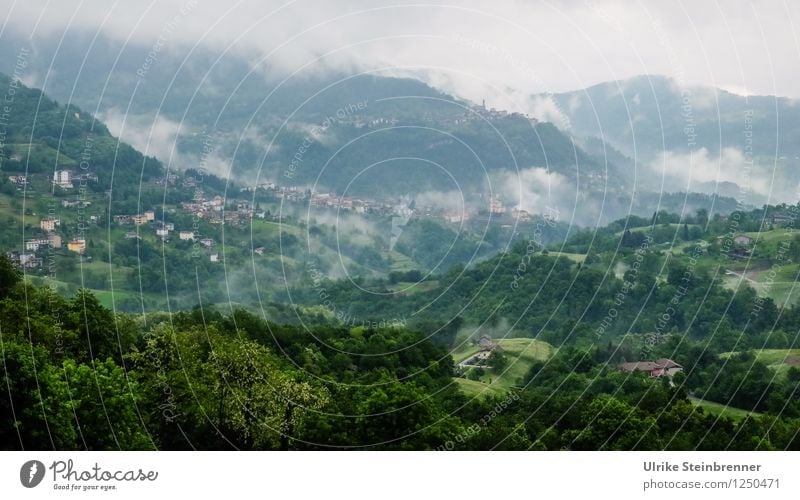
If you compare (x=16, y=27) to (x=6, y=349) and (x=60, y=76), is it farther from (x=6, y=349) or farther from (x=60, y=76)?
(x=6, y=349)

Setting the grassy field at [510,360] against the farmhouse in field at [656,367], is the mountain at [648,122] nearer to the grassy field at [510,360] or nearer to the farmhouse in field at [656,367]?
the grassy field at [510,360]

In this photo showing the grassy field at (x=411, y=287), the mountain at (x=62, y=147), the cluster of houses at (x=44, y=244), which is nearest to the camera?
the cluster of houses at (x=44, y=244)

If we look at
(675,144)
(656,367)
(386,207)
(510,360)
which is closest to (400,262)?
(386,207)

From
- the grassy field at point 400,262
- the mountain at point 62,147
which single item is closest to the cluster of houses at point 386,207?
the grassy field at point 400,262

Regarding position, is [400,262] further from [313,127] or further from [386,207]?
[313,127]

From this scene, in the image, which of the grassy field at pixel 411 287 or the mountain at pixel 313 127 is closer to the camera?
the grassy field at pixel 411 287
